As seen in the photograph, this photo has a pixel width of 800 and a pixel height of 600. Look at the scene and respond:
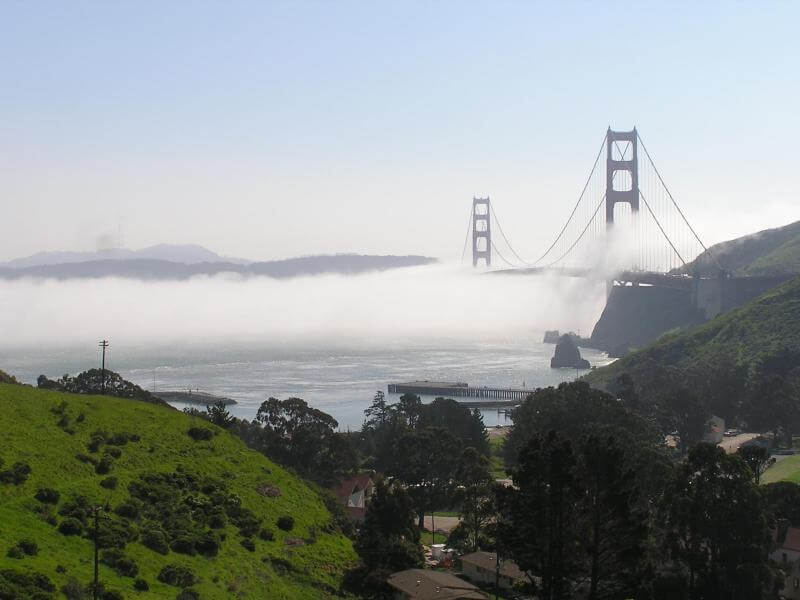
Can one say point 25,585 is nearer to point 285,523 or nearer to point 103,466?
point 103,466

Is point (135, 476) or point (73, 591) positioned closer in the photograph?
point (73, 591)

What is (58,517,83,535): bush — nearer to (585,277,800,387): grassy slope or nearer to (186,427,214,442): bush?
(186,427,214,442): bush

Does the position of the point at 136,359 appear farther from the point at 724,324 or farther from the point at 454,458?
the point at 454,458

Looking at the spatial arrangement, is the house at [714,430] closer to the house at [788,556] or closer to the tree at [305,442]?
the tree at [305,442]

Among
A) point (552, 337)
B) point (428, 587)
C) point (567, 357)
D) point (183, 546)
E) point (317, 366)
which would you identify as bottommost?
point (428, 587)

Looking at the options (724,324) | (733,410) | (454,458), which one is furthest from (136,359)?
(454,458)

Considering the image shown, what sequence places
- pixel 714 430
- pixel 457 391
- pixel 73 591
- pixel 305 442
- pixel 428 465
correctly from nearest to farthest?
1. pixel 73 591
2. pixel 428 465
3. pixel 305 442
4. pixel 714 430
5. pixel 457 391

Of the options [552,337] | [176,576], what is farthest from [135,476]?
[552,337]
